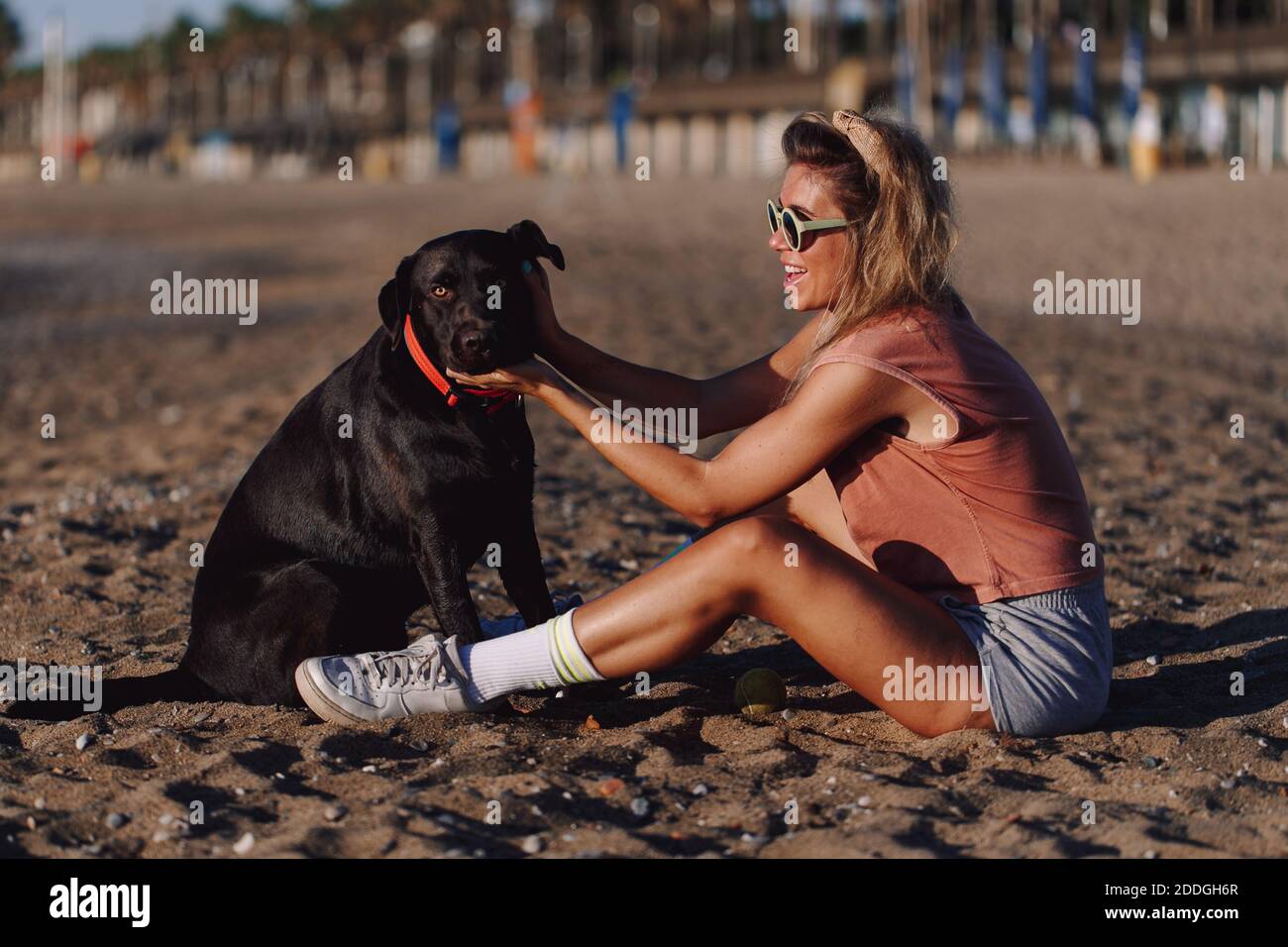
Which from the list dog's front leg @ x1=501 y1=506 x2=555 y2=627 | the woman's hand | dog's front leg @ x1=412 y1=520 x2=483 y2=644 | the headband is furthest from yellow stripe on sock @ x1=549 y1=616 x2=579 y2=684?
the headband

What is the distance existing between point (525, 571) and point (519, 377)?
720 mm

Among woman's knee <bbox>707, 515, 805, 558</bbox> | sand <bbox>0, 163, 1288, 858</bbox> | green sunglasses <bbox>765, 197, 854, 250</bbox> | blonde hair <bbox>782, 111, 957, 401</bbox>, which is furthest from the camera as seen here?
green sunglasses <bbox>765, 197, 854, 250</bbox>

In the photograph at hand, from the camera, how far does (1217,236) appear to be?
1784 centimetres

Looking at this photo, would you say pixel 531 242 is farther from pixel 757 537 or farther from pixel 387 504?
pixel 757 537

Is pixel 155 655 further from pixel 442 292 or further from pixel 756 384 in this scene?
pixel 756 384

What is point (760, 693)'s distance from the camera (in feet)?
13.9

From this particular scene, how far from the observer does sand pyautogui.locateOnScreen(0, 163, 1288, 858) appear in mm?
3385

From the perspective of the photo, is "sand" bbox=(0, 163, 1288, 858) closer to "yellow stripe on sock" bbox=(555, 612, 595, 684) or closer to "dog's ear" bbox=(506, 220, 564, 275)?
"yellow stripe on sock" bbox=(555, 612, 595, 684)

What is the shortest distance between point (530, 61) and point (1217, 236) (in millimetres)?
61659

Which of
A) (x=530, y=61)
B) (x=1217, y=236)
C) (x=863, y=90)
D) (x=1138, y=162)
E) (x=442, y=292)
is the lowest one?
(x=442, y=292)

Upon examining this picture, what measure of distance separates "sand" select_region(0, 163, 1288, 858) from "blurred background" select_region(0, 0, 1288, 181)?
1.91 m

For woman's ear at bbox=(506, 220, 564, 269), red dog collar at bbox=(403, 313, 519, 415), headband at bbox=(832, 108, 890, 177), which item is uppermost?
headband at bbox=(832, 108, 890, 177)

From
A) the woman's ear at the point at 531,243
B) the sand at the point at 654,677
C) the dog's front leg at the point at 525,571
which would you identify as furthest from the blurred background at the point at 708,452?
the woman's ear at the point at 531,243
